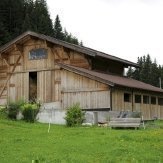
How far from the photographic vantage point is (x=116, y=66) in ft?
153

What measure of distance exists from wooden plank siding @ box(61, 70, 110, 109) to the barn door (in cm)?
431

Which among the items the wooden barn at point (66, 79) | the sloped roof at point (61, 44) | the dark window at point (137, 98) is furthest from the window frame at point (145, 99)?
the sloped roof at point (61, 44)

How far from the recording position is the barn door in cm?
4253

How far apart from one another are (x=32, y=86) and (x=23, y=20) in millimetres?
42976

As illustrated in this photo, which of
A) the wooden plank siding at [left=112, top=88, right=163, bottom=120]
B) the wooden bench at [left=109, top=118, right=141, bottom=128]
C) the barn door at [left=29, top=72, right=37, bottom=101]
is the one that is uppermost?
the barn door at [left=29, top=72, right=37, bottom=101]

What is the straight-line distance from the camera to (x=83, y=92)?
123 ft

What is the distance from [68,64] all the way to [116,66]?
7390 millimetres

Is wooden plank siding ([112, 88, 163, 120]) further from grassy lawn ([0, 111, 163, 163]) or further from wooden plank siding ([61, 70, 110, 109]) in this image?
grassy lawn ([0, 111, 163, 163])

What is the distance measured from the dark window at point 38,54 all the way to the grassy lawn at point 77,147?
19.4 metres

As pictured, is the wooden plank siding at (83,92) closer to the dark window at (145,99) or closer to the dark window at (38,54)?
the dark window at (38,54)

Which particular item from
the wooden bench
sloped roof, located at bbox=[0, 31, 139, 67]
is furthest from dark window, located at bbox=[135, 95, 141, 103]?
the wooden bench

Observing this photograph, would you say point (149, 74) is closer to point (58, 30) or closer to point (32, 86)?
point (58, 30)

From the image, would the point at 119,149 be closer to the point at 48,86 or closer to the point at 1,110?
the point at 1,110

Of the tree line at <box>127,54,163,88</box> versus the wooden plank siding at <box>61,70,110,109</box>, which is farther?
the tree line at <box>127,54,163,88</box>
